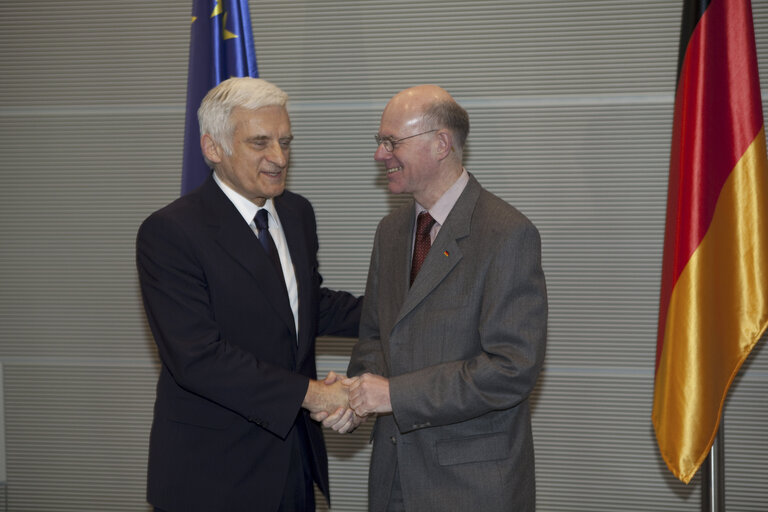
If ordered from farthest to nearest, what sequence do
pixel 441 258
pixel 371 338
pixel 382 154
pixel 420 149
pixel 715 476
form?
1. pixel 715 476
2. pixel 371 338
3. pixel 382 154
4. pixel 420 149
5. pixel 441 258

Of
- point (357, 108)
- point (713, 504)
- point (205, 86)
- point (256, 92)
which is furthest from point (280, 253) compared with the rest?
point (713, 504)

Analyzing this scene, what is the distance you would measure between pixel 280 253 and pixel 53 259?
199cm

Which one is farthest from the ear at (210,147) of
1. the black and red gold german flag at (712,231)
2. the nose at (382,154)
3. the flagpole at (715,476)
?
the flagpole at (715,476)

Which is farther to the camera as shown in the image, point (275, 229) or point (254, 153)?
point (275, 229)

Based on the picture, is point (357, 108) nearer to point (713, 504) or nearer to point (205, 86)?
point (205, 86)

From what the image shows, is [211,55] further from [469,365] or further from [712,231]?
[712,231]

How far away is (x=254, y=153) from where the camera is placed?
249 cm

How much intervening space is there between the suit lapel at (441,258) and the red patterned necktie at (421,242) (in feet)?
0.38

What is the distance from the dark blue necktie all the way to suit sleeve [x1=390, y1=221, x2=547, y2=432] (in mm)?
661

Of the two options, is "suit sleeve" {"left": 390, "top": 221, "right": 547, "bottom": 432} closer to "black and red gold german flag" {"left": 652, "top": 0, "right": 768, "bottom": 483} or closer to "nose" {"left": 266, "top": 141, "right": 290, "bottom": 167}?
"nose" {"left": 266, "top": 141, "right": 290, "bottom": 167}

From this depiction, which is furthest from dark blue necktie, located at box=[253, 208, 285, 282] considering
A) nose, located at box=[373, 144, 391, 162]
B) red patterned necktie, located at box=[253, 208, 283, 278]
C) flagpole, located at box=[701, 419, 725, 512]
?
flagpole, located at box=[701, 419, 725, 512]

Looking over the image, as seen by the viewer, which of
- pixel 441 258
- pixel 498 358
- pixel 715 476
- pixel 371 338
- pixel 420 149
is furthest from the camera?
pixel 715 476

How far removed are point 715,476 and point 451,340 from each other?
1559 mm

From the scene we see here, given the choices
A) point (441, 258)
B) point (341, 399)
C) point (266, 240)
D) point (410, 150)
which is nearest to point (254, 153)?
point (266, 240)
